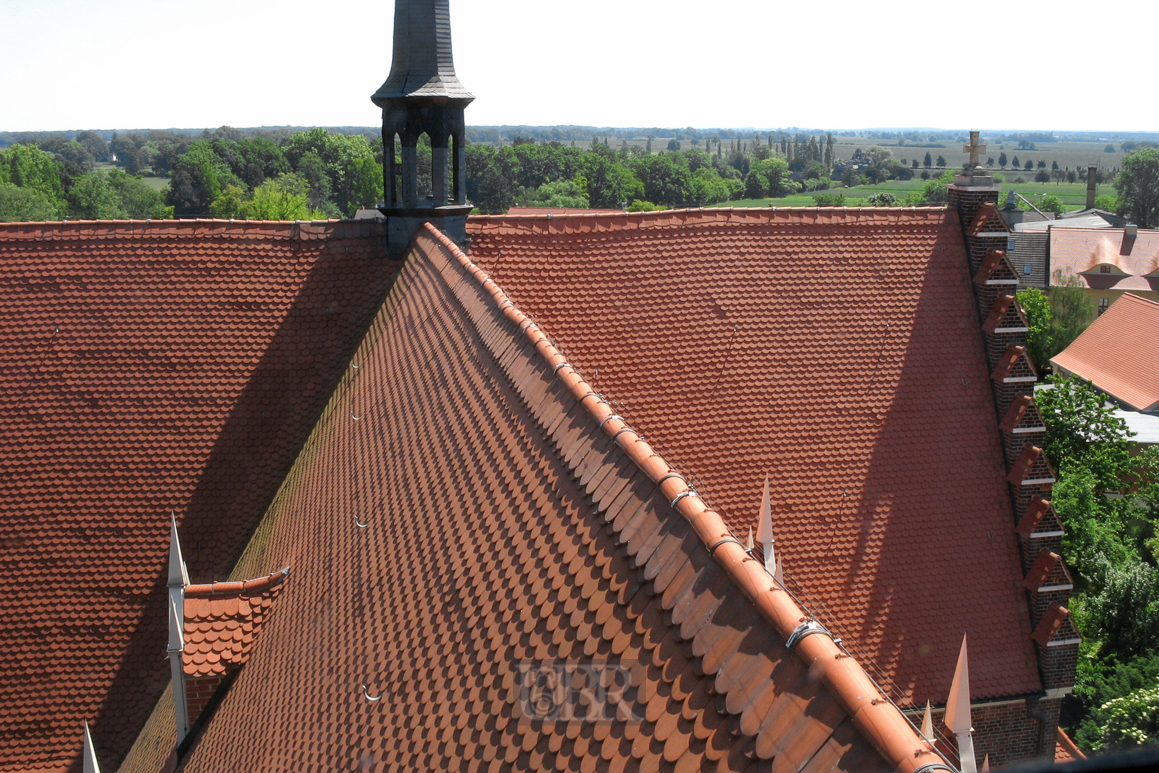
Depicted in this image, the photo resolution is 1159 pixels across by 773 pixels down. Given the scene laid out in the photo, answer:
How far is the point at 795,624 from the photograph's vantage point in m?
3.63

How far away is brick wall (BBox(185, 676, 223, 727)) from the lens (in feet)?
31.0

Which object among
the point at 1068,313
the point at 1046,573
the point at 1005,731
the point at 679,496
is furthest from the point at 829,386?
the point at 1068,313

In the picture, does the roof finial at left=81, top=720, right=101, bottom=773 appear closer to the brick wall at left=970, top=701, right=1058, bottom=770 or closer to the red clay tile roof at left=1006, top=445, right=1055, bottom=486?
the brick wall at left=970, top=701, right=1058, bottom=770

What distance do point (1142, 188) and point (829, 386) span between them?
119m

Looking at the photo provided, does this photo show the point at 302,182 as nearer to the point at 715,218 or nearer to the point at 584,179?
the point at 584,179

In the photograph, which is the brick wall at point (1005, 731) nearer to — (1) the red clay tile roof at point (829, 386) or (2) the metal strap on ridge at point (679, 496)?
(1) the red clay tile roof at point (829, 386)

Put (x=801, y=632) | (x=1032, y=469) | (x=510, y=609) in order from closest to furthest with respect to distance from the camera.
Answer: (x=801, y=632) → (x=510, y=609) → (x=1032, y=469)

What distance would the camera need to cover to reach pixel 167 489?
43.0 feet

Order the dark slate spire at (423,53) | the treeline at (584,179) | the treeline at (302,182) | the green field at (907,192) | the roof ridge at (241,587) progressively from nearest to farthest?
the roof ridge at (241,587), the dark slate spire at (423,53), the treeline at (302,182), the treeline at (584,179), the green field at (907,192)

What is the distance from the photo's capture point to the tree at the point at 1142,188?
114 metres

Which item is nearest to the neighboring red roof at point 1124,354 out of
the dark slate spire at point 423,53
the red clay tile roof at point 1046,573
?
the red clay tile roof at point 1046,573

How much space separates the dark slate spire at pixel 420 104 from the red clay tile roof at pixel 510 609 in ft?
17.7

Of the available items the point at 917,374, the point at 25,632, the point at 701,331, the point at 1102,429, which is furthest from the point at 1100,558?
the point at 25,632

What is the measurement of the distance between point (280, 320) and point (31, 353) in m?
3.12
